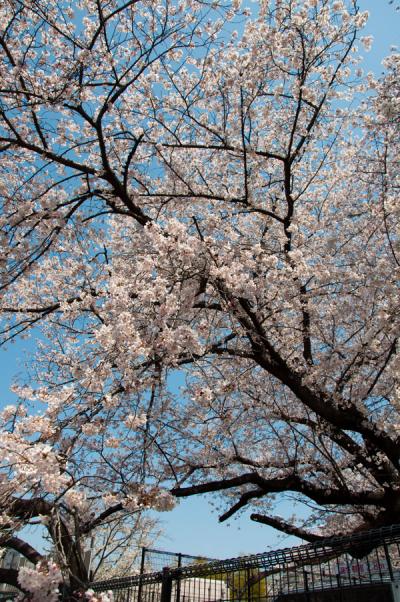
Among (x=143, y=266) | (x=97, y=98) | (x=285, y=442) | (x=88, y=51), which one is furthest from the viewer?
(x=285, y=442)

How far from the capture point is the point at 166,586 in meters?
5.40

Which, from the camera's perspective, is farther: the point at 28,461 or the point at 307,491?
the point at 307,491

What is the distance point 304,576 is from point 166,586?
184cm

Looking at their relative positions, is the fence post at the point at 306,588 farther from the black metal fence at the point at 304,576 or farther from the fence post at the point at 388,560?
the fence post at the point at 388,560

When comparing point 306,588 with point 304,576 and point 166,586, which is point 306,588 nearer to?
point 304,576

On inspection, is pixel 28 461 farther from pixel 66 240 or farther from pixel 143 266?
pixel 66 240

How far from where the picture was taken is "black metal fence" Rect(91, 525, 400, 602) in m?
3.70

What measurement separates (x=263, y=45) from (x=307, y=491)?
6.50 meters

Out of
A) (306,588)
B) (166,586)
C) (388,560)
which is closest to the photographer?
(388,560)

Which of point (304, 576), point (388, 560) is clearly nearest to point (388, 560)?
point (388, 560)

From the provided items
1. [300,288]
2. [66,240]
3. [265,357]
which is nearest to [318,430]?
[265,357]

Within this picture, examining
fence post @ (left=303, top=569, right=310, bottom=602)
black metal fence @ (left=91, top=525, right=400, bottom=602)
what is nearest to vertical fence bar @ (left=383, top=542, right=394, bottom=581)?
black metal fence @ (left=91, top=525, right=400, bottom=602)

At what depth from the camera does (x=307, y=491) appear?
305 inches

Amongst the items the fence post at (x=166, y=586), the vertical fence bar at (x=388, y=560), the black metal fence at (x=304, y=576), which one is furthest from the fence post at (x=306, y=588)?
the fence post at (x=166, y=586)
